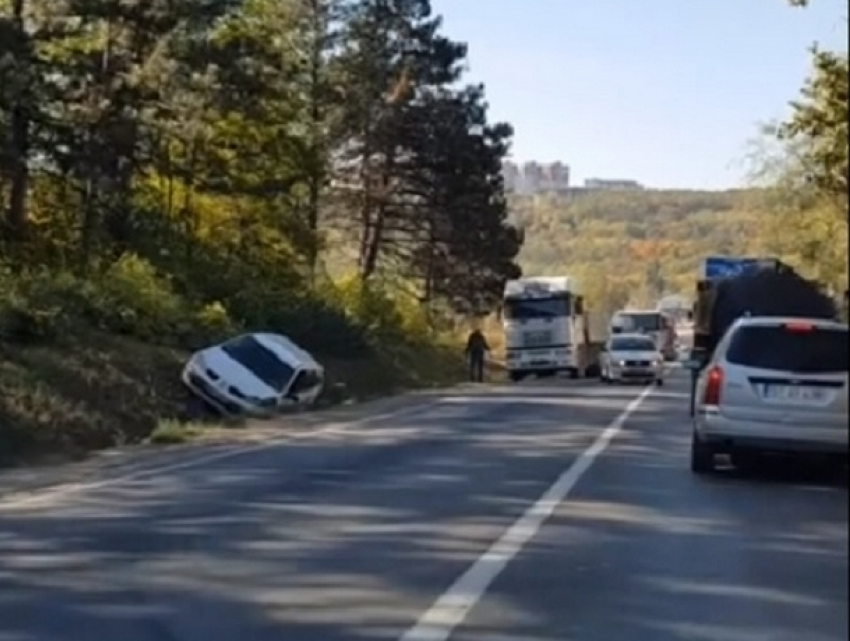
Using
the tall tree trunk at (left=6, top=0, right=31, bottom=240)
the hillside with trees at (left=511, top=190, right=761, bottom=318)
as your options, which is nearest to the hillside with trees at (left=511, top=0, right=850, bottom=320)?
the hillside with trees at (left=511, top=190, right=761, bottom=318)

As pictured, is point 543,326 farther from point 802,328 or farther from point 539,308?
point 802,328

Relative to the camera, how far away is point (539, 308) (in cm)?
6278

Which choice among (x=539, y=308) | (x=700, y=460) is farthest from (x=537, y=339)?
(x=700, y=460)

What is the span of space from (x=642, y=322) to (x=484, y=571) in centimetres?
4801

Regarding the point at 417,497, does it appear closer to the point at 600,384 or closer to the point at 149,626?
the point at 149,626

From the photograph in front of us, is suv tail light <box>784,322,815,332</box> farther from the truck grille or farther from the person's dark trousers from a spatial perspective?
the truck grille

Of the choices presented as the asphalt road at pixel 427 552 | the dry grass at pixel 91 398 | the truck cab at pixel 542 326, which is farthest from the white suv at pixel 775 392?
the truck cab at pixel 542 326

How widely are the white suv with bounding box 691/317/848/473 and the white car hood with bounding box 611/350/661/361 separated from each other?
35500mm

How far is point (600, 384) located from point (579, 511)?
134 ft

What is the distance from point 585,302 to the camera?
217 feet

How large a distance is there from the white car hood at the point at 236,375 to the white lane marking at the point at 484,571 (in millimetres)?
16474

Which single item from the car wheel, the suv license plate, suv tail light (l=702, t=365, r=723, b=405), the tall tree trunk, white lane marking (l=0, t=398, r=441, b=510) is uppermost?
the tall tree trunk

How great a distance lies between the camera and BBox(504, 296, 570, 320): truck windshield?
205 feet

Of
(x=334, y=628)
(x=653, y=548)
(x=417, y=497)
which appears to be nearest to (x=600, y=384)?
(x=417, y=497)
